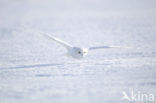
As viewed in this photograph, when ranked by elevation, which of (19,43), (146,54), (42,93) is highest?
(19,43)

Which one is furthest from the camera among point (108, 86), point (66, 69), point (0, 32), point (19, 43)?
point (0, 32)

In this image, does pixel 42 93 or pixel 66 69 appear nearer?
pixel 42 93

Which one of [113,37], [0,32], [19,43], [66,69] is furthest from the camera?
[0,32]

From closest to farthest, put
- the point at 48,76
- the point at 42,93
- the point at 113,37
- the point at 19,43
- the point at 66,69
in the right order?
the point at 42,93 < the point at 48,76 < the point at 66,69 < the point at 19,43 < the point at 113,37

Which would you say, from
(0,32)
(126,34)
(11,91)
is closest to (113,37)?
(126,34)

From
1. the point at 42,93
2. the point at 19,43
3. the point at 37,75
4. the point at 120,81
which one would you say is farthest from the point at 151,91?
the point at 19,43

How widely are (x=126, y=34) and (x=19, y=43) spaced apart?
482 cm

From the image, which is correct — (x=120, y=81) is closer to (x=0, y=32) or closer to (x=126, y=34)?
(x=126, y=34)

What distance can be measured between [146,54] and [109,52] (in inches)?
48.9

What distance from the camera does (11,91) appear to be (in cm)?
719

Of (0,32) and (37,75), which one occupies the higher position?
(0,32)

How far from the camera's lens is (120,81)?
7953 millimetres

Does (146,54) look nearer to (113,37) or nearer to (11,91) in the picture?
(113,37)

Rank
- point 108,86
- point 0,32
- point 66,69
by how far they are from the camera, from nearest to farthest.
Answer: point 108,86 → point 66,69 → point 0,32
